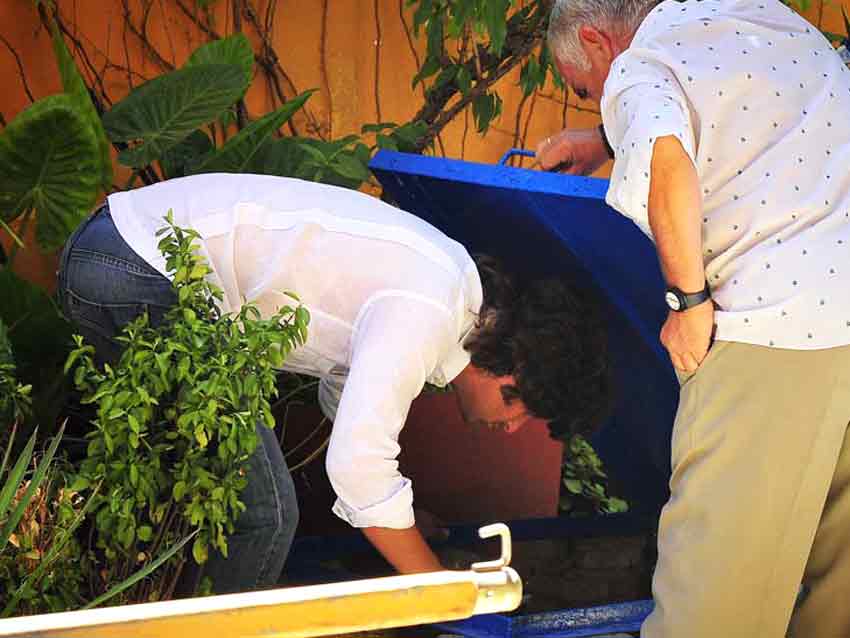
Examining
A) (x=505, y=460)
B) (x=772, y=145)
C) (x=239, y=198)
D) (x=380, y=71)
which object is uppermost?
(x=772, y=145)

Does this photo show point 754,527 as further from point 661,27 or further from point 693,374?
point 661,27

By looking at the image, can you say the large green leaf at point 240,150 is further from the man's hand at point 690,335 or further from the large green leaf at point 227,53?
the man's hand at point 690,335

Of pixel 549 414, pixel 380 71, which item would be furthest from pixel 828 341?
pixel 380 71

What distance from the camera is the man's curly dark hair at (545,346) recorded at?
2326 mm

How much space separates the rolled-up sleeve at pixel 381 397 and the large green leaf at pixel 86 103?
126cm

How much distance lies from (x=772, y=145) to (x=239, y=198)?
98 cm

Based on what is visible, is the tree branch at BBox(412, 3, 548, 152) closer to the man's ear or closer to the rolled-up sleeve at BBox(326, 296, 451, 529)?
the man's ear

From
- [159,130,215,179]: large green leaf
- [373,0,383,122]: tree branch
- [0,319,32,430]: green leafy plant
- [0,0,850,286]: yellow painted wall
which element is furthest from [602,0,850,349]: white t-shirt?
[373,0,383,122]: tree branch

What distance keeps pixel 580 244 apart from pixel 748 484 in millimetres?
741

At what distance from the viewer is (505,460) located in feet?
10.9

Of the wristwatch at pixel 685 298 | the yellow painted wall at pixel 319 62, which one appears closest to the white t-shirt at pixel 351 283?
the wristwatch at pixel 685 298

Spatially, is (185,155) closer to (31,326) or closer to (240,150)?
(240,150)

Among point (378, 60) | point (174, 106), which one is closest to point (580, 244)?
point (174, 106)

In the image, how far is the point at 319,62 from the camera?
4.55m
